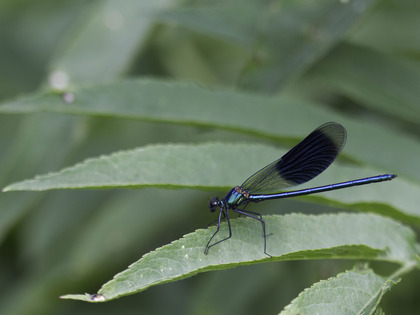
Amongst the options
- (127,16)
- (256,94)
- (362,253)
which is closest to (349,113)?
(256,94)

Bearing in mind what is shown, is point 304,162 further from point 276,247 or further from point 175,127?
point 175,127

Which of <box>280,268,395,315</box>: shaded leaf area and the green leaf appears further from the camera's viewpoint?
the green leaf

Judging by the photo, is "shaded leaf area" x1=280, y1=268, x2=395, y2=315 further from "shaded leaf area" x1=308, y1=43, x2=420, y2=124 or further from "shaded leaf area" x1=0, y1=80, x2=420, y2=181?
"shaded leaf area" x1=308, y1=43, x2=420, y2=124

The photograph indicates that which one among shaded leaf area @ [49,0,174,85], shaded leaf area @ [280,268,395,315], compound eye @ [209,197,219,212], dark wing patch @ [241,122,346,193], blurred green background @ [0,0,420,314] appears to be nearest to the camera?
shaded leaf area @ [280,268,395,315]

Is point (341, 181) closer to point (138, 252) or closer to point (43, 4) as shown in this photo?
point (138, 252)

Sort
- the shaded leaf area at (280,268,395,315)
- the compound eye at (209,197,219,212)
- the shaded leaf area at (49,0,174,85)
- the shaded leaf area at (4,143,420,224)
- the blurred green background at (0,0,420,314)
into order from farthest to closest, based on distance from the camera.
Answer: the shaded leaf area at (49,0,174,85)
the blurred green background at (0,0,420,314)
the compound eye at (209,197,219,212)
the shaded leaf area at (4,143,420,224)
the shaded leaf area at (280,268,395,315)

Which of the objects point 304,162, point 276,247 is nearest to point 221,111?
point 304,162

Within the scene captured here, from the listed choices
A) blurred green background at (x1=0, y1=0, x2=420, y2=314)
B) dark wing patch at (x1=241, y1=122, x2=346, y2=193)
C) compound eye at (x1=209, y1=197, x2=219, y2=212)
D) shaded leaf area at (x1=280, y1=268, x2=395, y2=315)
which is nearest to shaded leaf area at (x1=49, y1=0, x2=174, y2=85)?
blurred green background at (x1=0, y1=0, x2=420, y2=314)
